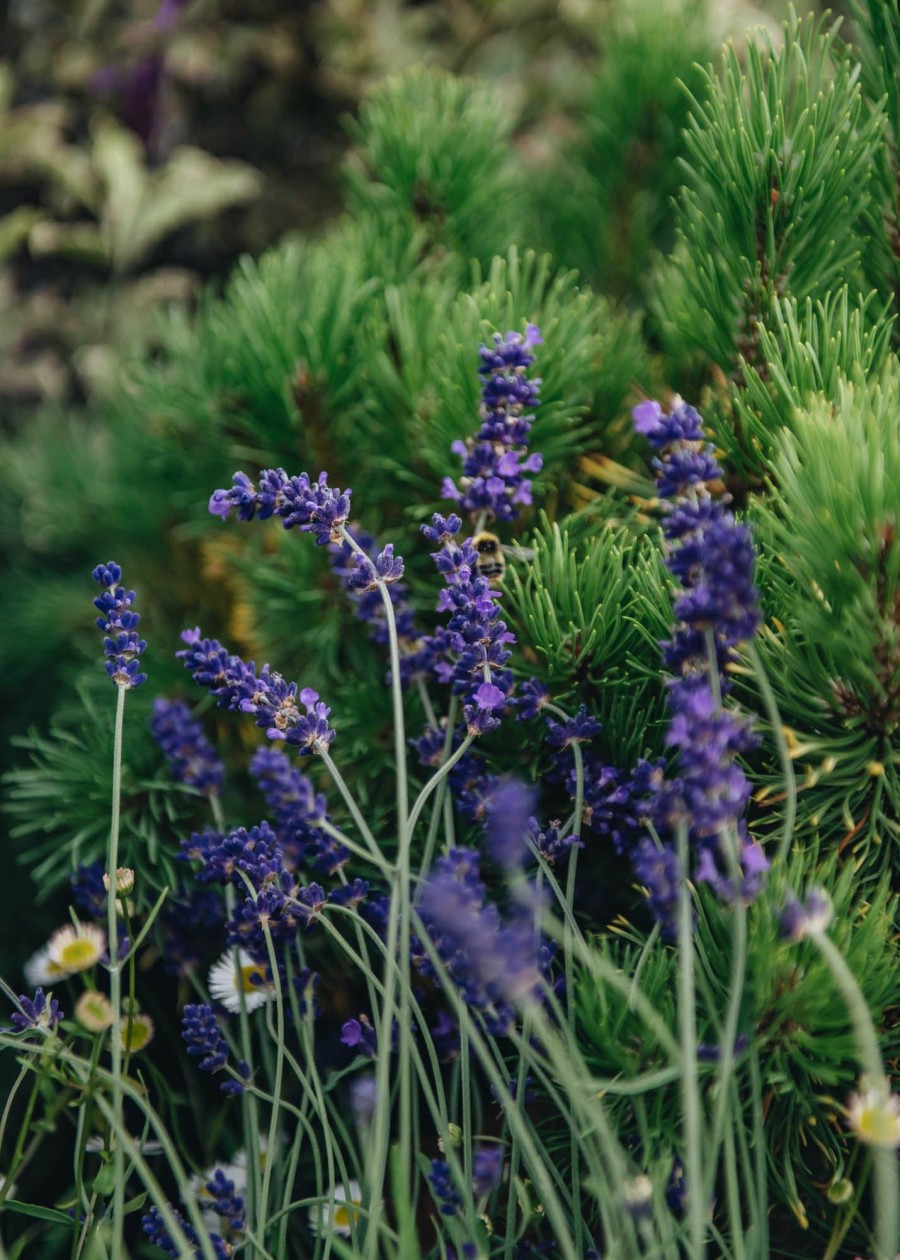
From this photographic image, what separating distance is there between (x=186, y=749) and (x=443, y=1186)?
1.14ft

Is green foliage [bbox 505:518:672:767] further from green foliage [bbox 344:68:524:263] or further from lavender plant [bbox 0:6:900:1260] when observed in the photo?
green foliage [bbox 344:68:524:263]

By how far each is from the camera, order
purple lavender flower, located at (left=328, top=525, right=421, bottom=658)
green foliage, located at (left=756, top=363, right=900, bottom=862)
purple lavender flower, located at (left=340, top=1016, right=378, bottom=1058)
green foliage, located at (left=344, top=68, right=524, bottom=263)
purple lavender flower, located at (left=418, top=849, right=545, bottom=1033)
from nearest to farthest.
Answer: purple lavender flower, located at (left=418, top=849, right=545, bottom=1033) < green foliage, located at (left=756, top=363, right=900, bottom=862) < purple lavender flower, located at (left=340, top=1016, right=378, bottom=1058) < purple lavender flower, located at (left=328, top=525, right=421, bottom=658) < green foliage, located at (left=344, top=68, right=524, bottom=263)

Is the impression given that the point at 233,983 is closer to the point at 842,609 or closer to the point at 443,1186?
the point at 443,1186

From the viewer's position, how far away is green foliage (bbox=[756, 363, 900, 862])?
0.51m

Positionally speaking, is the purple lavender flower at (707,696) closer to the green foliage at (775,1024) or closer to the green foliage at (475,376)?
the green foliage at (775,1024)

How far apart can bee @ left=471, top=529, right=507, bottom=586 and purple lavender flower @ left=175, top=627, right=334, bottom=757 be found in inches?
5.9

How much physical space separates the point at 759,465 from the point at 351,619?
0.33 metres

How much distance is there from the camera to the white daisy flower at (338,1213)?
0.54m

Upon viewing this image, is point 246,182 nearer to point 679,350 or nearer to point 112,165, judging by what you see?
point 112,165

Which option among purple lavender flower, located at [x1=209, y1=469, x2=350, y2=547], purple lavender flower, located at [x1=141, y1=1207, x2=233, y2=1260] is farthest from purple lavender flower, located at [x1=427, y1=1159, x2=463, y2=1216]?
purple lavender flower, located at [x1=209, y1=469, x2=350, y2=547]

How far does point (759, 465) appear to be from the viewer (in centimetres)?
70

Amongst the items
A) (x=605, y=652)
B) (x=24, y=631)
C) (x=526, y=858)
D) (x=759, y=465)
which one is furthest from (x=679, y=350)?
(x=24, y=631)

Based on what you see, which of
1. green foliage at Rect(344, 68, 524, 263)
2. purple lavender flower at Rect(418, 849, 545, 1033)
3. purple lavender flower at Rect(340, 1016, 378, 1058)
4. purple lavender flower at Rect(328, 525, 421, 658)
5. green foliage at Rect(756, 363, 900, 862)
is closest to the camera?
purple lavender flower at Rect(418, 849, 545, 1033)

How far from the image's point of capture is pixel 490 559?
26.8 inches
